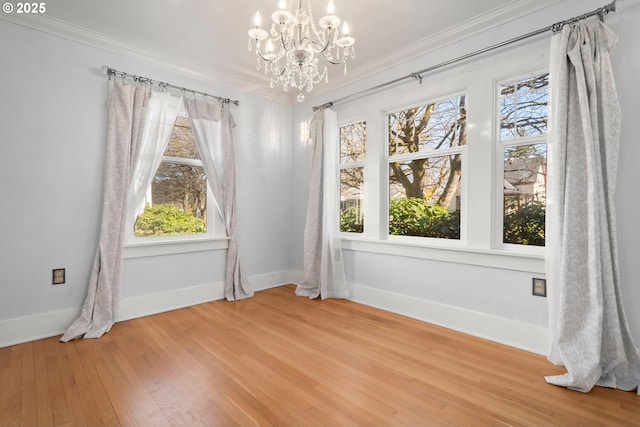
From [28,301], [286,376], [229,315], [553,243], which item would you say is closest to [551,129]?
[553,243]

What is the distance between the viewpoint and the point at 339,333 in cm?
276

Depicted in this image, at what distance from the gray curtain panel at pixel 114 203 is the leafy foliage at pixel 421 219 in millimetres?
2672

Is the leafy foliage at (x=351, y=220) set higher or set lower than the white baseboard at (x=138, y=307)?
higher

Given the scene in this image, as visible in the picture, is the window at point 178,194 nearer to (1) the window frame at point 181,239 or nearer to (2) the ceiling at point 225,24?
(1) the window frame at point 181,239

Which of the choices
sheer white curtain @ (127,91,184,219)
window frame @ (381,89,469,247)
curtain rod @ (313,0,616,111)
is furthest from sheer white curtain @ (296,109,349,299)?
sheer white curtain @ (127,91,184,219)

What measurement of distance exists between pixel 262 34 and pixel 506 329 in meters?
2.78

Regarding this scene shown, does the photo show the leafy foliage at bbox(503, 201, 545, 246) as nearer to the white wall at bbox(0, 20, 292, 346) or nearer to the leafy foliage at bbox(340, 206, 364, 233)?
the leafy foliage at bbox(340, 206, 364, 233)

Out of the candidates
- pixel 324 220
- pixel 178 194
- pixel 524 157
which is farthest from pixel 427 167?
pixel 178 194

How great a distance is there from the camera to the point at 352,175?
382cm

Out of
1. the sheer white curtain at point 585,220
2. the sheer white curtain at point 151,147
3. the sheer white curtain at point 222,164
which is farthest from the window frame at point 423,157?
the sheer white curtain at point 151,147

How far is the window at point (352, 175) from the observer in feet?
12.2

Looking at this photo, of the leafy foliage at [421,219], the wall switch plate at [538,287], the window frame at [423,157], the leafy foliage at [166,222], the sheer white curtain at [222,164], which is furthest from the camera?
the sheer white curtain at [222,164]

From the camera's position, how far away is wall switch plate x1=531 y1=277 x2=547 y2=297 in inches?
93.1

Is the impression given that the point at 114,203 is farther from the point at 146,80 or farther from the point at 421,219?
the point at 421,219
